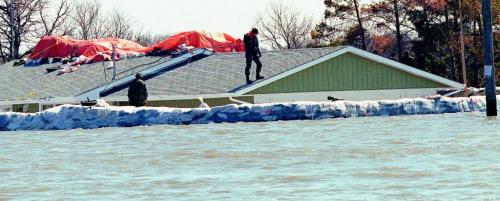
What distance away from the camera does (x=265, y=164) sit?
19344 millimetres

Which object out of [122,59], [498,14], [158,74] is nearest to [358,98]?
[158,74]

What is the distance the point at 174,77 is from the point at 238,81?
244 centimetres

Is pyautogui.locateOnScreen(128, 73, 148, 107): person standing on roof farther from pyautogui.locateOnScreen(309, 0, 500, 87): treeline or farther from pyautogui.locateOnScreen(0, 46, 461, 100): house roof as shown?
pyautogui.locateOnScreen(309, 0, 500, 87): treeline

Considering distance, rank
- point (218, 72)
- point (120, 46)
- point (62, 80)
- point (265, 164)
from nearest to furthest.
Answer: point (265, 164), point (218, 72), point (62, 80), point (120, 46)

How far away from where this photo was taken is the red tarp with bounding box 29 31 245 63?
50.7 meters

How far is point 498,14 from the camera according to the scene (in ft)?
210

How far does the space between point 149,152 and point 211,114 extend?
13.2m

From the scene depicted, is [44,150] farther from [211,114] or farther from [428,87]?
[428,87]

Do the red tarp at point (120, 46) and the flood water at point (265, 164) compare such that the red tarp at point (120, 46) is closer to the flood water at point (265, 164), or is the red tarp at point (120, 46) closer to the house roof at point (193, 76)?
the house roof at point (193, 76)

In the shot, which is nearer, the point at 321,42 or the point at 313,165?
the point at 313,165

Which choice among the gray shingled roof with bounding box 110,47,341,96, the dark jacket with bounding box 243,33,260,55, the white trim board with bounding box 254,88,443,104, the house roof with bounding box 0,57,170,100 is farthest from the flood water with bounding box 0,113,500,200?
the house roof with bounding box 0,57,170,100

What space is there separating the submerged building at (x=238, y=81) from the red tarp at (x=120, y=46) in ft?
6.02

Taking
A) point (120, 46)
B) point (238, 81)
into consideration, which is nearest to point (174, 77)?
point (238, 81)

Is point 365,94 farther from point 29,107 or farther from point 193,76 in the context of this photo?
point 29,107
